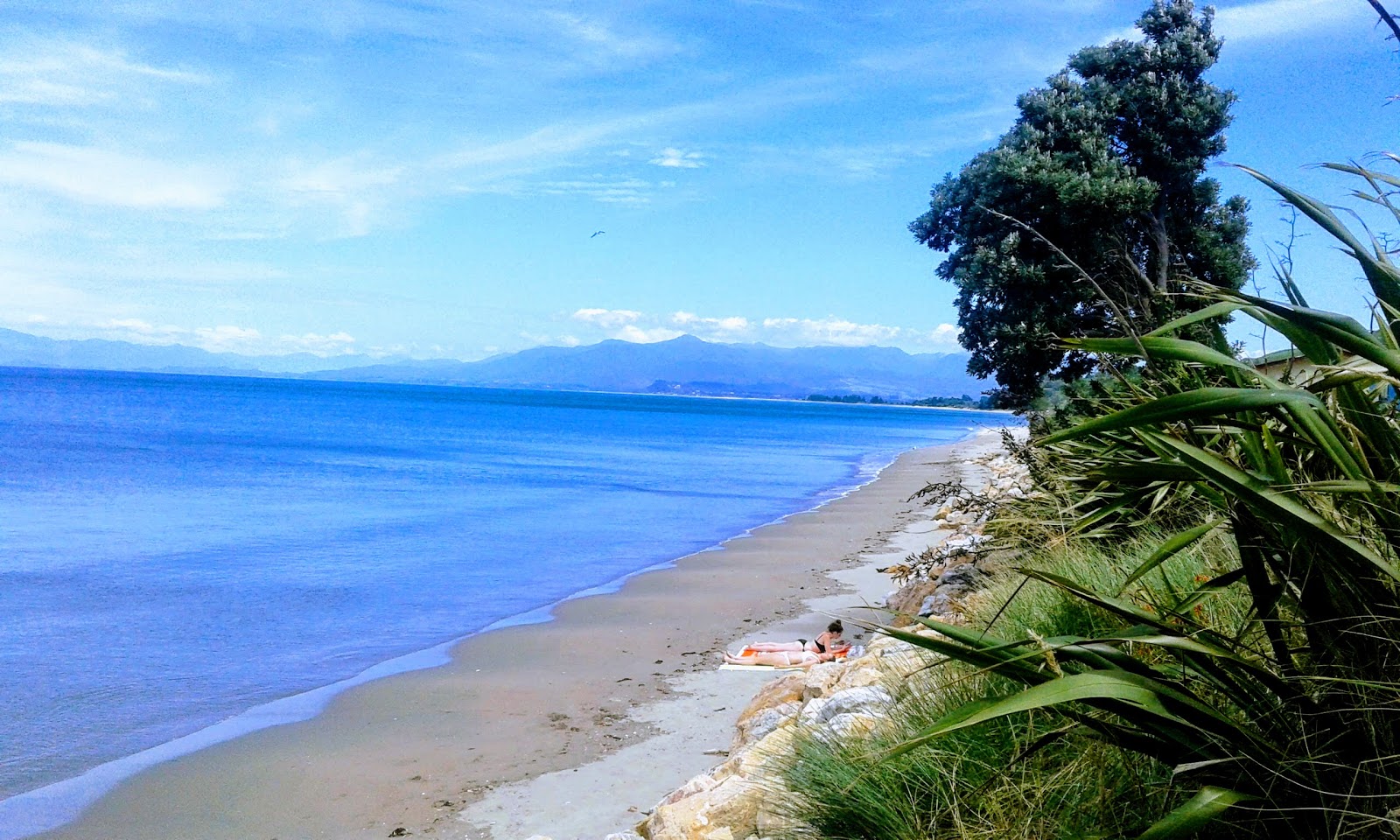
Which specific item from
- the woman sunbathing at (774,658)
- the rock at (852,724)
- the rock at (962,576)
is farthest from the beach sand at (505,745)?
the rock at (962,576)

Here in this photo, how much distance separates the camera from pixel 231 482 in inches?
1257

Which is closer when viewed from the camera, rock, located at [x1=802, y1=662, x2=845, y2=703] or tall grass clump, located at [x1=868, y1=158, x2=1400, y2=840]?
tall grass clump, located at [x1=868, y1=158, x2=1400, y2=840]

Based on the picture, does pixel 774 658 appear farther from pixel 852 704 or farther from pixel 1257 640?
pixel 1257 640

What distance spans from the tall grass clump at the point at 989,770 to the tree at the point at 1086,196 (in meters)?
10.3

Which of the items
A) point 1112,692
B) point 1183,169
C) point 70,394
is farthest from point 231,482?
point 70,394

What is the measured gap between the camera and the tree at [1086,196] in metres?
14.5

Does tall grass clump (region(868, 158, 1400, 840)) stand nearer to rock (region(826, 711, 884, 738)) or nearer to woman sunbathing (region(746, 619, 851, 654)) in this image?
rock (region(826, 711, 884, 738))

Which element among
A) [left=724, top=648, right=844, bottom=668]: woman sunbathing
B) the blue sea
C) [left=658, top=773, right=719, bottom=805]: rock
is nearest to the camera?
[left=658, top=773, right=719, bottom=805]: rock

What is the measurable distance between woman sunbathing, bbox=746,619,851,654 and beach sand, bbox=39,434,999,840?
44 centimetres

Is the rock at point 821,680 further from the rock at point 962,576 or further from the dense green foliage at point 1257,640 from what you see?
the dense green foliage at point 1257,640

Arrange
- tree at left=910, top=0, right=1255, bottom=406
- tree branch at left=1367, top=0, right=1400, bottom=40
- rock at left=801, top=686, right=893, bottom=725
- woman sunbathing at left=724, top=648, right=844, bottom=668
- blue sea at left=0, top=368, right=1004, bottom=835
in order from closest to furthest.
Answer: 1. tree branch at left=1367, top=0, right=1400, bottom=40
2. rock at left=801, top=686, right=893, bottom=725
3. blue sea at left=0, top=368, right=1004, bottom=835
4. woman sunbathing at left=724, top=648, right=844, bottom=668
5. tree at left=910, top=0, right=1255, bottom=406

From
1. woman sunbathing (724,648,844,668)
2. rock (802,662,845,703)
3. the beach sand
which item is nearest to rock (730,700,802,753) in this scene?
rock (802,662,845,703)

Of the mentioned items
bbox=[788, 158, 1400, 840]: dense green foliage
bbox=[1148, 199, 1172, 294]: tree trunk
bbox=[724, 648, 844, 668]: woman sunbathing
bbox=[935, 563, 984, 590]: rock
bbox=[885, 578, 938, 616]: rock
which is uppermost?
bbox=[1148, 199, 1172, 294]: tree trunk

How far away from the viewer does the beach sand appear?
7219 millimetres
